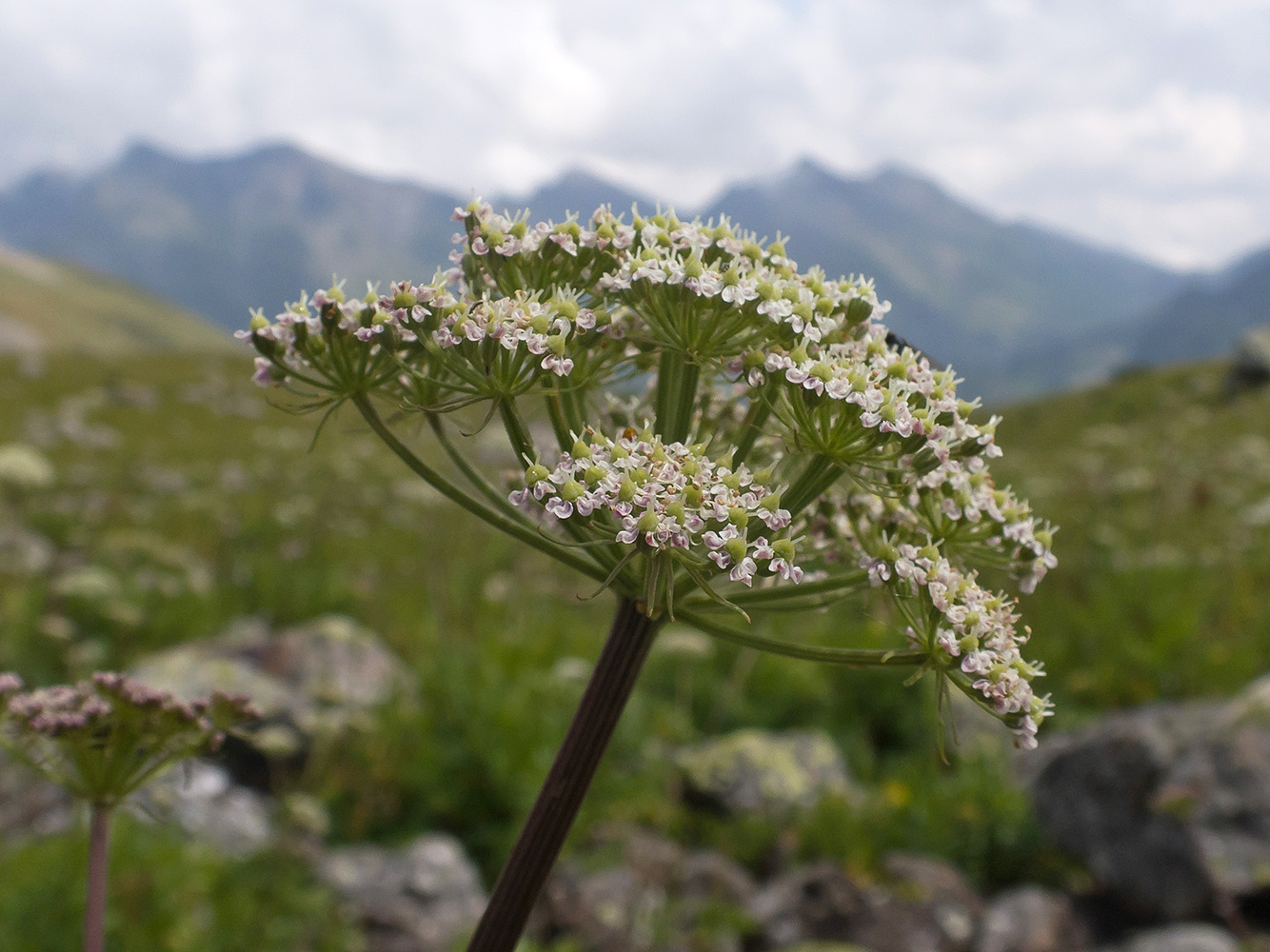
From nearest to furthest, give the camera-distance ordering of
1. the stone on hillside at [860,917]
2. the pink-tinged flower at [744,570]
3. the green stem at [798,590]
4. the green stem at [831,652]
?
the pink-tinged flower at [744,570], the green stem at [831,652], the green stem at [798,590], the stone on hillside at [860,917]

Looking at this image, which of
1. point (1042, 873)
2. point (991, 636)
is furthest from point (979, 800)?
point (991, 636)

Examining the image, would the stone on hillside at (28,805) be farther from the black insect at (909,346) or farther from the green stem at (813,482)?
the black insect at (909,346)

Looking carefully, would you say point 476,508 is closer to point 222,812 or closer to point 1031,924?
point 1031,924

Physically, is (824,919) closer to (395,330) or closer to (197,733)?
(197,733)

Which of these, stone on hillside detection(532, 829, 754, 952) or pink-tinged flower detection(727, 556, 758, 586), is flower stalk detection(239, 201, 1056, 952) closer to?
pink-tinged flower detection(727, 556, 758, 586)

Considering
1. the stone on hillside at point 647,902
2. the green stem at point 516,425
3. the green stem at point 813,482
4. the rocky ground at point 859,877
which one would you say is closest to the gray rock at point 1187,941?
the rocky ground at point 859,877

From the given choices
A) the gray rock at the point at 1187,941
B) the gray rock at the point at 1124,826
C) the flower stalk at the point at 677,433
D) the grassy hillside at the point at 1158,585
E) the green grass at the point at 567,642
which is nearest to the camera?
the flower stalk at the point at 677,433

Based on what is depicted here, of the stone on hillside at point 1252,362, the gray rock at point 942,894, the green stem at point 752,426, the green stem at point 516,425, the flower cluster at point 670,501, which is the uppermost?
the stone on hillside at point 1252,362
